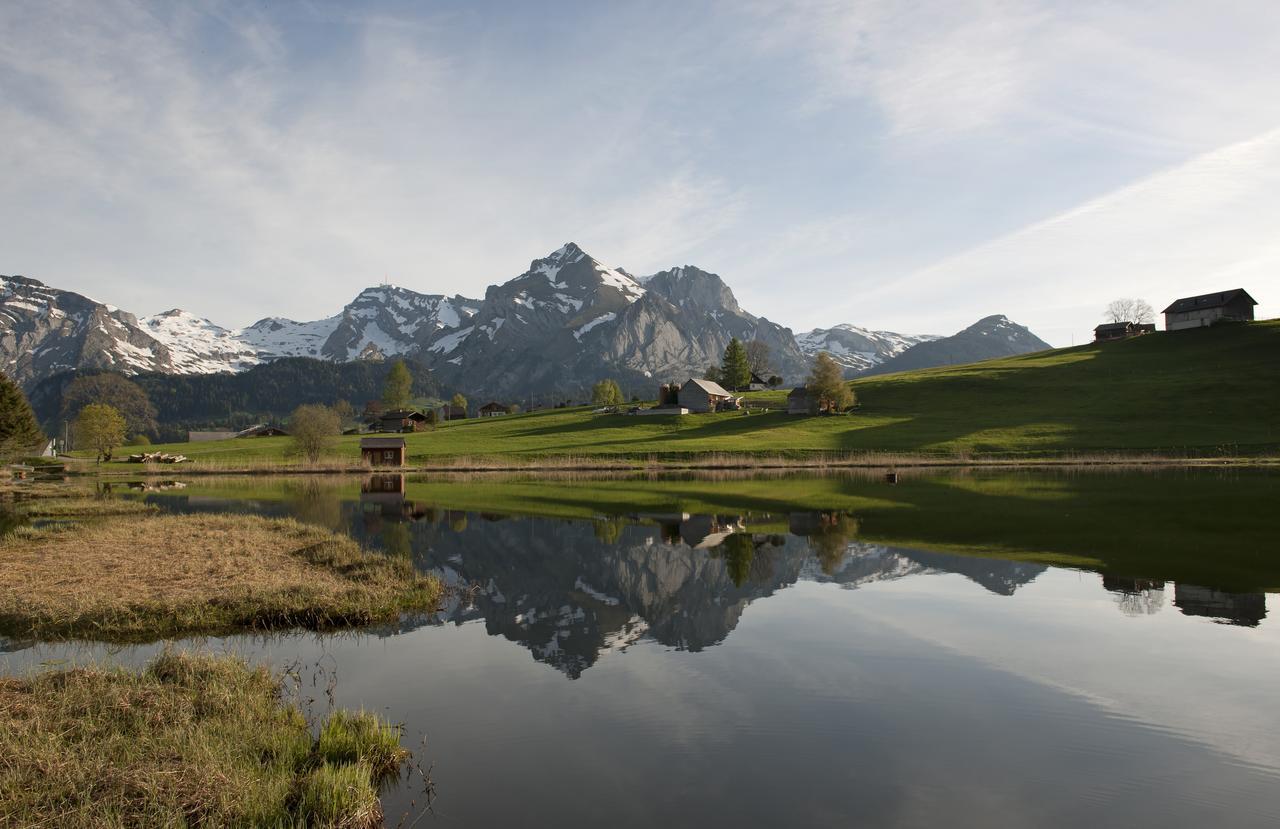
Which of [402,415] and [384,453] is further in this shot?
[402,415]

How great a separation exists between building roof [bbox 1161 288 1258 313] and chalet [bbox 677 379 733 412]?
109 m

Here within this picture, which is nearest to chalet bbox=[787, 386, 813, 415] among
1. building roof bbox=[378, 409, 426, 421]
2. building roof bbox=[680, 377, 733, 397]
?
building roof bbox=[680, 377, 733, 397]

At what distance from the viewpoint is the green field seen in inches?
A: 3664

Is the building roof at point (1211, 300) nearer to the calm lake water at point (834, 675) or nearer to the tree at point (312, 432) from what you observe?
the calm lake water at point (834, 675)

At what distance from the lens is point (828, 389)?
12681cm

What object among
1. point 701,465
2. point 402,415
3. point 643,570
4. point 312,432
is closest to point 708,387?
point 701,465

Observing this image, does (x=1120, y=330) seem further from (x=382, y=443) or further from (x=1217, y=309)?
(x=382, y=443)

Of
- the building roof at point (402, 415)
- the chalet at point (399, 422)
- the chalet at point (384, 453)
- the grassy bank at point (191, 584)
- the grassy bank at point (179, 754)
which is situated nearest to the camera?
the grassy bank at point (179, 754)

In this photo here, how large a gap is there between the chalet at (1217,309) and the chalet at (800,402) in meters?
100

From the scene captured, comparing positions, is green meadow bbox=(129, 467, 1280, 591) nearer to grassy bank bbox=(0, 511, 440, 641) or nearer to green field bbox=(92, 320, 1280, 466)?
grassy bank bbox=(0, 511, 440, 641)

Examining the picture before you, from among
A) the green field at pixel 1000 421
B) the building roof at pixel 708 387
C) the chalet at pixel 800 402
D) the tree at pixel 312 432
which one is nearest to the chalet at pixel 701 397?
the building roof at pixel 708 387

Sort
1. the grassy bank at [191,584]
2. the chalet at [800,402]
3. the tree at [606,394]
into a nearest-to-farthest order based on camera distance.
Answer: the grassy bank at [191,584] < the chalet at [800,402] < the tree at [606,394]

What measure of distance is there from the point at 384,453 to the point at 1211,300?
179m

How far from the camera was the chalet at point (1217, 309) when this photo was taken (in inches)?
6353
